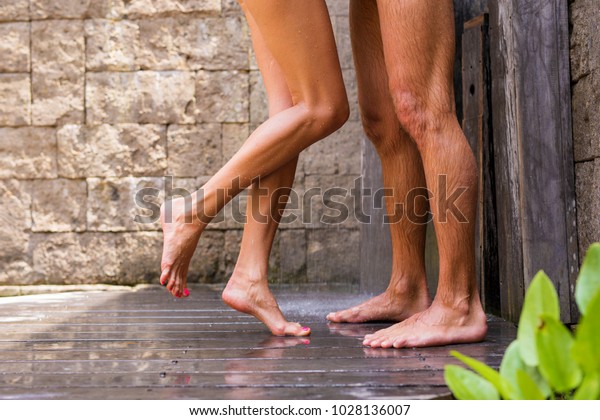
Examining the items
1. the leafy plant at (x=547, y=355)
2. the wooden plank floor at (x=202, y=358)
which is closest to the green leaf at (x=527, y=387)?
the leafy plant at (x=547, y=355)

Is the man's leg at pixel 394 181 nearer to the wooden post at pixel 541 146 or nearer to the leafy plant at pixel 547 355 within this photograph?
the wooden post at pixel 541 146

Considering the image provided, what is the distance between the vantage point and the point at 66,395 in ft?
4.70

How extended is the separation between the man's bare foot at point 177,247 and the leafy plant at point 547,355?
138 cm

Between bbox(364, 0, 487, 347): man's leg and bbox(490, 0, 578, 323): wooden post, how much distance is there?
44cm

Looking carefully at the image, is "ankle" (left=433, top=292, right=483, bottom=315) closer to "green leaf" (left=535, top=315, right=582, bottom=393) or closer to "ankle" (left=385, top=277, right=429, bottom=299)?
"ankle" (left=385, top=277, right=429, bottom=299)

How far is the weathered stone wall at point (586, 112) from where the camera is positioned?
2.24 meters

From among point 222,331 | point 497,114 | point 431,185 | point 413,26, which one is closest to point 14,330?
point 222,331

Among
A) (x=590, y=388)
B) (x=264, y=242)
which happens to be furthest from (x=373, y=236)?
(x=590, y=388)

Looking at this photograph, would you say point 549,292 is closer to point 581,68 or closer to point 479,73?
point 581,68

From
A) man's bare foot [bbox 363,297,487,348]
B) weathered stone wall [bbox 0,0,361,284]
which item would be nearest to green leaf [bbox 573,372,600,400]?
man's bare foot [bbox 363,297,487,348]

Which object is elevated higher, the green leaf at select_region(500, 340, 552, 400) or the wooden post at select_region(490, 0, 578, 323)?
the wooden post at select_region(490, 0, 578, 323)

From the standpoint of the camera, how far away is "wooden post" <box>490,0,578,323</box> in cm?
243

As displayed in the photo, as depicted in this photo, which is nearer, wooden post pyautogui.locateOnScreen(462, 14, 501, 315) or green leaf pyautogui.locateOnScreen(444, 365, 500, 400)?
green leaf pyautogui.locateOnScreen(444, 365, 500, 400)

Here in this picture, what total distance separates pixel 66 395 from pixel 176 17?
11.1ft
